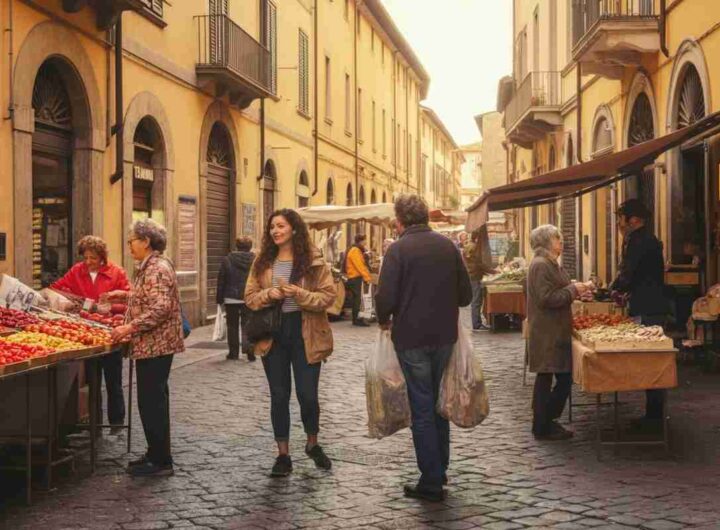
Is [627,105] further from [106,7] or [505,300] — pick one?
[106,7]

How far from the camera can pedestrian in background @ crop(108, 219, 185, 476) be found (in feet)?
21.9

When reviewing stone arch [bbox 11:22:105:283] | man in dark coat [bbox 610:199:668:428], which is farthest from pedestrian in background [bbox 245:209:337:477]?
stone arch [bbox 11:22:105:283]

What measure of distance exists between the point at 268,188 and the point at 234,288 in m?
11.0

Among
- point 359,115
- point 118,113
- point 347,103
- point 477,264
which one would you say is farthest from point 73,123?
point 359,115

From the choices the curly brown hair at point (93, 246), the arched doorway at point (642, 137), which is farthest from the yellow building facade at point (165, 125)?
the arched doorway at point (642, 137)

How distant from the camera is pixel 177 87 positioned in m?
17.5

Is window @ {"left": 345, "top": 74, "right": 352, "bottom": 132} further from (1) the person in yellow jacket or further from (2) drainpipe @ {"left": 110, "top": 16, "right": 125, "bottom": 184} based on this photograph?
(2) drainpipe @ {"left": 110, "top": 16, "right": 125, "bottom": 184}

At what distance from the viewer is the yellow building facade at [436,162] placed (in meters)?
58.8

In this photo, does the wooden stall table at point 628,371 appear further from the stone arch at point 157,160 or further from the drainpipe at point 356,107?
the drainpipe at point 356,107

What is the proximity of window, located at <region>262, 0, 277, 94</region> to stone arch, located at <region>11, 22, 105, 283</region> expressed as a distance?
31.3ft

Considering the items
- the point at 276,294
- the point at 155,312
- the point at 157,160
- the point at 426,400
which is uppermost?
the point at 157,160

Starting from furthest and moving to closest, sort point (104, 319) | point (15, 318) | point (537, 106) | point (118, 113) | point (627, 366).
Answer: point (537, 106) < point (118, 113) < point (104, 319) < point (15, 318) < point (627, 366)

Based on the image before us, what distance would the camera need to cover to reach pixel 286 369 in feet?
22.1

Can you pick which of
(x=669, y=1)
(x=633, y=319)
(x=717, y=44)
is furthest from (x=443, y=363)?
(x=669, y=1)
